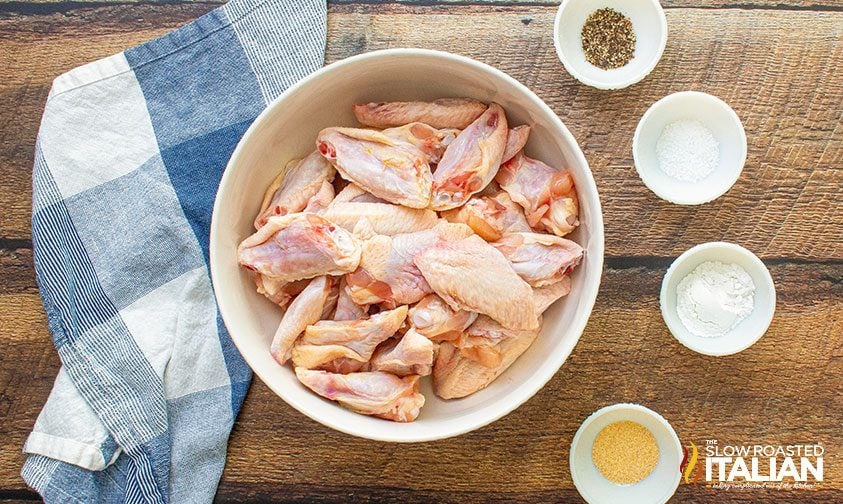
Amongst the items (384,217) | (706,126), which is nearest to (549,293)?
(384,217)

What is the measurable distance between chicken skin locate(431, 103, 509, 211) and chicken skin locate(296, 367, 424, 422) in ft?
1.14

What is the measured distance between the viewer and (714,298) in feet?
5.70

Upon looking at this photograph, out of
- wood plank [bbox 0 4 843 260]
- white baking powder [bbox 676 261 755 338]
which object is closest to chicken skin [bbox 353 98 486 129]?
wood plank [bbox 0 4 843 260]

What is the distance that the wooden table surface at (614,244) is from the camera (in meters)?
1.78

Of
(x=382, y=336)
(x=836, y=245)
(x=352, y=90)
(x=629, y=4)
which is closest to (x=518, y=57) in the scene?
(x=629, y=4)

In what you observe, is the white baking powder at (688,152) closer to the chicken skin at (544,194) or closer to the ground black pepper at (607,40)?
the ground black pepper at (607,40)

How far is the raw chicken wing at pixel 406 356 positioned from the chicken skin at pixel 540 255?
224 mm

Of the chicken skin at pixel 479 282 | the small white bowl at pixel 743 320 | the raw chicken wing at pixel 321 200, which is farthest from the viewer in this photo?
the small white bowl at pixel 743 320

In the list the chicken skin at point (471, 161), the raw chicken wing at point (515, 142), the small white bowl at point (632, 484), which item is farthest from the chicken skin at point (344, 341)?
the small white bowl at point (632, 484)

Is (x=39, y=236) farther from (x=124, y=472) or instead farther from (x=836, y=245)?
(x=836, y=245)

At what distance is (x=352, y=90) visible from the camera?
63.1 inches

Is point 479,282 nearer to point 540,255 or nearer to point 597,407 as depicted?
point 540,255

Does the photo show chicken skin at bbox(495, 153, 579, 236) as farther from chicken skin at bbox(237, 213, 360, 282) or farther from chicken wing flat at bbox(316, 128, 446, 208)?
chicken skin at bbox(237, 213, 360, 282)

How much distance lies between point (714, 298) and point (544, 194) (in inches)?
19.8
